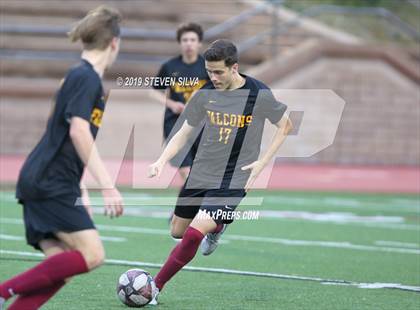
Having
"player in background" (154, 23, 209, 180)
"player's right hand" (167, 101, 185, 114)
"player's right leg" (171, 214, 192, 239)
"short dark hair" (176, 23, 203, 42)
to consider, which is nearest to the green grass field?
"player's right leg" (171, 214, 192, 239)

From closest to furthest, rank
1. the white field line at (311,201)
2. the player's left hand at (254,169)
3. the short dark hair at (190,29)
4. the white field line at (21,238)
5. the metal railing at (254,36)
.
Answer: the player's left hand at (254,169) < the white field line at (21,238) < the short dark hair at (190,29) < the white field line at (311,201) < the metal railing at (254,36)

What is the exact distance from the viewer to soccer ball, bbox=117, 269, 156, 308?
6508 millimetres

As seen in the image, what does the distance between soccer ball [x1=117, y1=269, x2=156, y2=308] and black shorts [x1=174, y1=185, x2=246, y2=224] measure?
669 millimetres

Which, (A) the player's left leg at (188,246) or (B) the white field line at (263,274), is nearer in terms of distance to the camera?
(A) the player's left leg at (188,246)

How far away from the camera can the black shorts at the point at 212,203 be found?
6879mm

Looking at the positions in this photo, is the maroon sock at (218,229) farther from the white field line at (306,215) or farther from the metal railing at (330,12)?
the metal railing at (330,12)

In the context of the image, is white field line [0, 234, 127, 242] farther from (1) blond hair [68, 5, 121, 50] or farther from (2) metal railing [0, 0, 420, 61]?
(2) metal railing [0, 0, 420, 61]

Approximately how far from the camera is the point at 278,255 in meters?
9.32

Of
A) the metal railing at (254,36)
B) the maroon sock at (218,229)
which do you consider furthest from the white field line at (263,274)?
the metal railing at (254,36)

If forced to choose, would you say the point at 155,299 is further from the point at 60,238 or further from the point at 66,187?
the point at 66,187

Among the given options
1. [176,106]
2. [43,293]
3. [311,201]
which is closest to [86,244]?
[43,293]

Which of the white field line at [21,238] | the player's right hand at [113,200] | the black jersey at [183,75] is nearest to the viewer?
the player's right hand at [113,200]

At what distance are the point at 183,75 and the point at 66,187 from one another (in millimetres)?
5660

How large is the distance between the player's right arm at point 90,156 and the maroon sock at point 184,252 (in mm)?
1525
